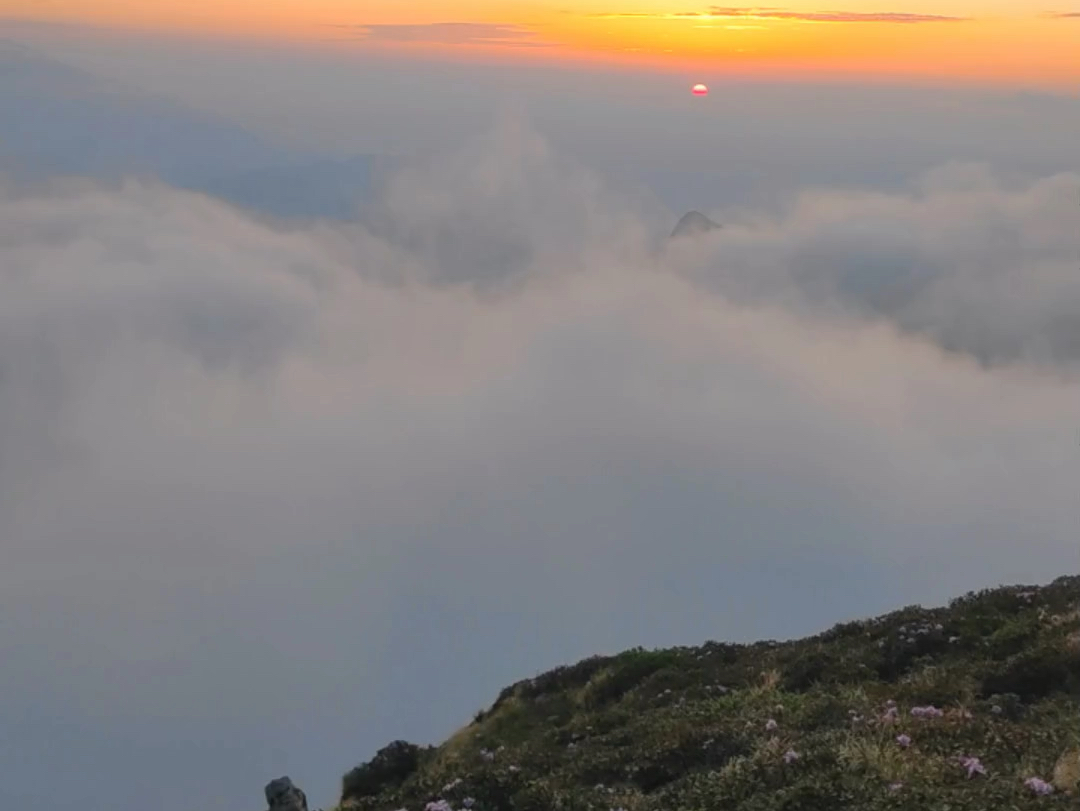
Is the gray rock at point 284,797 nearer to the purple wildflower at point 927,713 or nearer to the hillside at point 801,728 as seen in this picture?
the hillside at point 801,728

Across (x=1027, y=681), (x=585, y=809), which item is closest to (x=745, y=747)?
(x=585, y=809)

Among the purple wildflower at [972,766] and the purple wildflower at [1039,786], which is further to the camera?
the purple wildflower at [972,766]

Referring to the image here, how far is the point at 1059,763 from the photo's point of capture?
31.1ft

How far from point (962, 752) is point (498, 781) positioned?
545 cm

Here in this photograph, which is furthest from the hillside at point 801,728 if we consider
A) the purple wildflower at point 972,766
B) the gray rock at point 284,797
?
the gray rock at point 284,797

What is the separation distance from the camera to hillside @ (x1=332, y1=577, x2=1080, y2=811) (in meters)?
9.80

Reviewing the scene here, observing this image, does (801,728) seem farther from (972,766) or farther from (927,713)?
(972,766)

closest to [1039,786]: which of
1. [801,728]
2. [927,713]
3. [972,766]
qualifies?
[972,766]

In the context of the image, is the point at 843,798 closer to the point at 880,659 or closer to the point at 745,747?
the point at 745,747

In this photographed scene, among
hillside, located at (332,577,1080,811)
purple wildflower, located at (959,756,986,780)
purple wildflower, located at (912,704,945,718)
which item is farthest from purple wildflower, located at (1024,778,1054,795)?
purple wildflower, located at (912,704,945,718)

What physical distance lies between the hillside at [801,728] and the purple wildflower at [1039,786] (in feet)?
0.08

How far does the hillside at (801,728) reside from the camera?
9805mm

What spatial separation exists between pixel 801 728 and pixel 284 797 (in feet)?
25.6

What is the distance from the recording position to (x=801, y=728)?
562 inches
